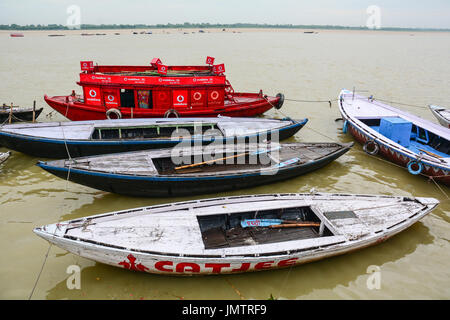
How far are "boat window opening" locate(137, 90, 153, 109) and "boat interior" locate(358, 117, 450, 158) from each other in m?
11.2

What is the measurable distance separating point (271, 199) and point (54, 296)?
589cm

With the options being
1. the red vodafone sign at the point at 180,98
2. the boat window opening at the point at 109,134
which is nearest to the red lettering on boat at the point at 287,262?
the boat window opening at the point at 109,134

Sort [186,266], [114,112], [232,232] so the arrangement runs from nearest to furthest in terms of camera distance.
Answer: [186,266] → [232,232] → [114,112]

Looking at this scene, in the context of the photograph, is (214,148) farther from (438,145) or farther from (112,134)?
(438,145)

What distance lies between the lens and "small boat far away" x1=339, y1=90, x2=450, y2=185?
1172cm

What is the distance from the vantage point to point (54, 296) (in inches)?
271

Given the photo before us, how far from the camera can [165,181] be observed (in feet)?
32.7

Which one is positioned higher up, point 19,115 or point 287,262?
point 19,115

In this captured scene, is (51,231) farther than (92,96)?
No

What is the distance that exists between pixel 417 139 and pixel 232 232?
11173 mm

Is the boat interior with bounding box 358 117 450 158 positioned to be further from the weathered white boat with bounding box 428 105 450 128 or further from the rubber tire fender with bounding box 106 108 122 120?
the rubber tire fender with bounding box 106 108 122 120

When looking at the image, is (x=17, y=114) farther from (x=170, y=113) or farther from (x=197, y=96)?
(x=197, y=96)

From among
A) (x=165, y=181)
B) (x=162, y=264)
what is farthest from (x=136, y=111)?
(x=162, y=264)

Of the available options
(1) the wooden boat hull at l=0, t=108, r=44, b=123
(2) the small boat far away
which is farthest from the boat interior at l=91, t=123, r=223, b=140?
(2) the small boat far away
